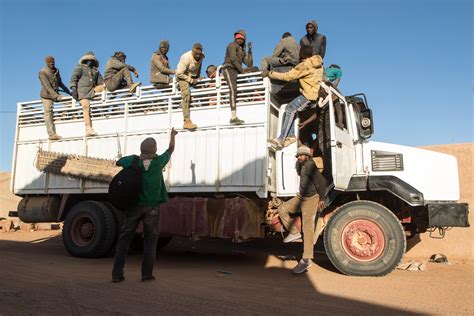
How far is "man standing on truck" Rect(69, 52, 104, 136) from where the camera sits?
8.20m

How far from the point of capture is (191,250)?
9711 millimetres

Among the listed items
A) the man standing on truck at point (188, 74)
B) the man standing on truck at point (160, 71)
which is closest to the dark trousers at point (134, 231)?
the man standing on truck at point (188, 74)

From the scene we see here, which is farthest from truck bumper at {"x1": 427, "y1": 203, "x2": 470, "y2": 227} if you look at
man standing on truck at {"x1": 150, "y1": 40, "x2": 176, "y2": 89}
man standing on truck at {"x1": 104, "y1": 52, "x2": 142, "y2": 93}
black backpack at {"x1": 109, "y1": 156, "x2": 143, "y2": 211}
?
man standing on truck at {"x1": 104, "y1": 52, "x2": 142, "y2": 93}

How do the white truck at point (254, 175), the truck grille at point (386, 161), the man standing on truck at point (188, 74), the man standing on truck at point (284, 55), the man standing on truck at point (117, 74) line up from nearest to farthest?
the white truck at point (254, 175), the truck grille at point (386, 161), the man standing on truck at point (188, 74), the man standing on truck at point (284, 55), the man standing on truck at point (117, 74)

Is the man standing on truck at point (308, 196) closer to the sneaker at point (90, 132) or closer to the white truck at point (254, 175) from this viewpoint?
the white truck at point (254, 175)

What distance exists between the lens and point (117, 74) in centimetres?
864

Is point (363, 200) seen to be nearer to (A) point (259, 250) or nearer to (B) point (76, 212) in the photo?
(A) point (259, 250)

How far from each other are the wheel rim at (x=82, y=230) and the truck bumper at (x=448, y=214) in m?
6.05

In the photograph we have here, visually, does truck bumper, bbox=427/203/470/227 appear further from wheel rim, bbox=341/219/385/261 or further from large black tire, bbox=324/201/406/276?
wheel rim, bbox=341/219/385/261

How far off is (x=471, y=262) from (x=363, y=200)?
3.46 meters

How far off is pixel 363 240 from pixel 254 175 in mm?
1987

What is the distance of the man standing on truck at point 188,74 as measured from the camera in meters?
7.24

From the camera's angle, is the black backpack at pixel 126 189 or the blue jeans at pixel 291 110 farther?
the blue jeans at pixel 291 110

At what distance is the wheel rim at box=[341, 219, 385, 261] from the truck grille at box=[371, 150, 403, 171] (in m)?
1.14
